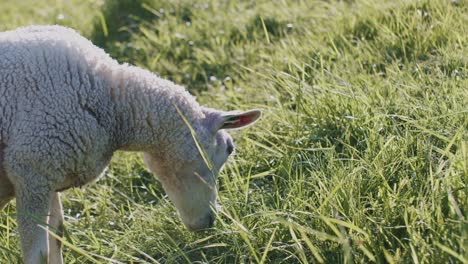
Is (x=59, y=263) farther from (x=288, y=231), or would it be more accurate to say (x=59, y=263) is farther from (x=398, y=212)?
(x=398, y=212)

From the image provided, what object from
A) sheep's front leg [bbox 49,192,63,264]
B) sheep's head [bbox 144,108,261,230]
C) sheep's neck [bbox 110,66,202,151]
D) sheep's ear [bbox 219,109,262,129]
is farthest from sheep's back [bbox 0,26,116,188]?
sheep's ear [bbox 219,109,262,129]

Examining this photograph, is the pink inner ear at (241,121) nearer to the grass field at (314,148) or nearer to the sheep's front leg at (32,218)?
the grass field at (314,148)

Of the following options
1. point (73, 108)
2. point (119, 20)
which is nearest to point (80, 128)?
point (73, 108)

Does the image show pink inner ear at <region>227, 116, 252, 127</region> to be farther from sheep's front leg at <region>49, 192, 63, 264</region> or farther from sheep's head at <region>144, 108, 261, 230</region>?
sheep's front leg at <region>49, 192, 63, 264</region>

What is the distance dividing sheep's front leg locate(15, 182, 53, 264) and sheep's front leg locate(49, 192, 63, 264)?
0.97ft

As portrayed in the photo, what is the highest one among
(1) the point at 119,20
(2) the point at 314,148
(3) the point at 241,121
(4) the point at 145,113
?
(4) the point at 145,113

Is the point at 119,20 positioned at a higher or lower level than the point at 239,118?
lower

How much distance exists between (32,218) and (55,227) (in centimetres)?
Answer: 54

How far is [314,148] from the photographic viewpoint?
4348mm

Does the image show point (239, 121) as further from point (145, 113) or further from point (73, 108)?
point (73, 108)

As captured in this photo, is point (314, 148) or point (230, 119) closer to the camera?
point (230, 119)

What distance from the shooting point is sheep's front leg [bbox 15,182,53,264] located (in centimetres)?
383

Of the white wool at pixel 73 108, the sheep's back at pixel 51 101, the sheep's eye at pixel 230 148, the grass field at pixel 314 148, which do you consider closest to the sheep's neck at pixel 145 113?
the white wool at pixel 73 108

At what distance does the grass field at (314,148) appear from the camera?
345 centimetres
